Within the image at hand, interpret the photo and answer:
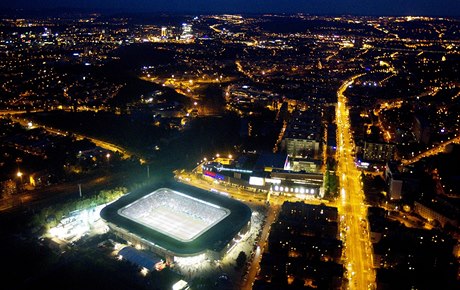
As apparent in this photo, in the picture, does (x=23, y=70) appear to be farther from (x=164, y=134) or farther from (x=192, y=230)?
(x=192, y=230)

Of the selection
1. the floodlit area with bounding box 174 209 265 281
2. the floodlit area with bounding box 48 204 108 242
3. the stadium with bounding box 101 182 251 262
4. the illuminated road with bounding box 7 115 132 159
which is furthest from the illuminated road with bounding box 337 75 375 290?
the illuminated road with bounding box 7 115 132 159

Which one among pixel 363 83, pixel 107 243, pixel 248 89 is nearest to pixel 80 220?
pixel 107 243

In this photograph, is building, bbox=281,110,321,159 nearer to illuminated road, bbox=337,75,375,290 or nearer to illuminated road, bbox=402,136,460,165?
illuminated road, bbox=337,75,375,290

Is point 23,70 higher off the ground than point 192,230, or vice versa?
point 23,70

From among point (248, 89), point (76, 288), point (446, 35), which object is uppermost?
point (446, 35)

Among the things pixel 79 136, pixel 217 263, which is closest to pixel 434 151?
pixel 217 263

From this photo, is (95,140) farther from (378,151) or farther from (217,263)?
(378,151)

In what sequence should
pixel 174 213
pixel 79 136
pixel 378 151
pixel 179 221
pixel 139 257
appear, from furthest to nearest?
pixel 79 136
pixel 378 151
pixel 174 213
pixel 179 221
pixel 139 257
